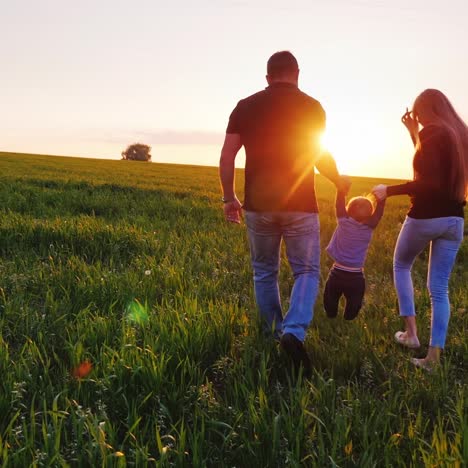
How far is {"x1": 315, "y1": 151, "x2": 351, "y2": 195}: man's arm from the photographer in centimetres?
413

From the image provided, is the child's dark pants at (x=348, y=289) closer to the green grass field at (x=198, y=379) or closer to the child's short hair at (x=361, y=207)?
the green grass field at (x=198, y=379)

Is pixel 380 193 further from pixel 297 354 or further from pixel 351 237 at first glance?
pixel 297 354

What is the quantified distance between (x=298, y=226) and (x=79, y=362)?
2.04 m

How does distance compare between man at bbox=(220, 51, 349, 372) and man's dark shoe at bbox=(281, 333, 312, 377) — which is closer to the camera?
man's dark shoe at bbox=(281, 333, 312, 377)

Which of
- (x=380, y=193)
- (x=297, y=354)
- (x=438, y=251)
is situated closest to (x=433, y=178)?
(x=380, y=193)

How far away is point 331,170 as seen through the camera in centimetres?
418

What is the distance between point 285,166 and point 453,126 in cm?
142

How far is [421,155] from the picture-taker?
3.76 m

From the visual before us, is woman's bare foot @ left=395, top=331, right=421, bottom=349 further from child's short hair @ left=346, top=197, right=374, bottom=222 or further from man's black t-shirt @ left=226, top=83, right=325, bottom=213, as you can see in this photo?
man's black t-shirt @ left=226, top=83, right=325, bottom=213

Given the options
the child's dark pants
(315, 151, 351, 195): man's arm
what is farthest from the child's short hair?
the child's dark pants

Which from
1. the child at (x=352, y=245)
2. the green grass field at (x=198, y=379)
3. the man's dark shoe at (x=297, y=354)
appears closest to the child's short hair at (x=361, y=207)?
the child at (x=352, y=245)

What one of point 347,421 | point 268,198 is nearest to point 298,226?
point 268,198

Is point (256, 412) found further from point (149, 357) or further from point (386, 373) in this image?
point (386, 373)

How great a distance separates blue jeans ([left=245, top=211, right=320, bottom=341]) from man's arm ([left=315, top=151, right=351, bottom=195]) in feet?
1.56
